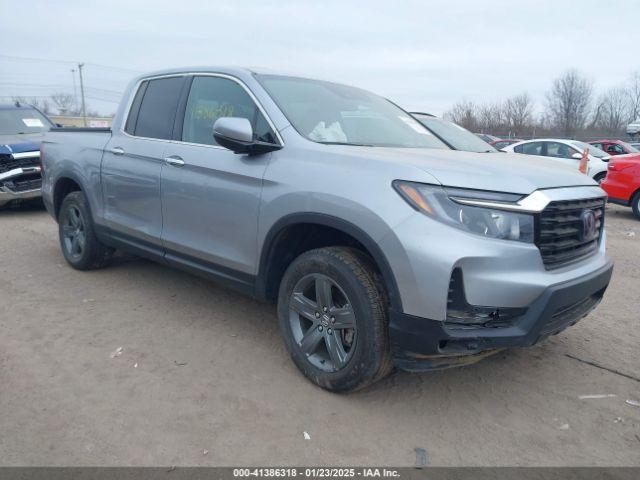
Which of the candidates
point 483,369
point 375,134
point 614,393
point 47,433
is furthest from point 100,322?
point 614,393

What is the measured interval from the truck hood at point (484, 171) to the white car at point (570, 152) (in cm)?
1111

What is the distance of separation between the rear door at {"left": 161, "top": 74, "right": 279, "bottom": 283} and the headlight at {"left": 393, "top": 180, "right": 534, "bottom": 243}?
1.13 m

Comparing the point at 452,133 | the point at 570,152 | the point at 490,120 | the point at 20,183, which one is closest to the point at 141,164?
the point at 452,133

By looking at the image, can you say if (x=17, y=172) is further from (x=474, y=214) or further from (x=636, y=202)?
(x=636, y=202)

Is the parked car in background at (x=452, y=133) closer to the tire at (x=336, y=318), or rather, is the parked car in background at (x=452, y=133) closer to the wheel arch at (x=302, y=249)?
the wheel arch at (x=302, y=249)


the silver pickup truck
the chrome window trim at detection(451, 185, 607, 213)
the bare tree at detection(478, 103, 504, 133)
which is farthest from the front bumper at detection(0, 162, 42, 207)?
the bare tree at detection(478, 103, 504, 133)

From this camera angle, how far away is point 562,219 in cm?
280

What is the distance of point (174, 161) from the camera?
Result: 12.9 feet

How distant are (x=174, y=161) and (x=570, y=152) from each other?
12.4 metres

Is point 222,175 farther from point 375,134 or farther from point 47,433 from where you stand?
point 47,433

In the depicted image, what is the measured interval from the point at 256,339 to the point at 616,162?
898 centimetres

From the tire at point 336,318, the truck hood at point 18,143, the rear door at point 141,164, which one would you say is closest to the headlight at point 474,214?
the tire at point 336,318

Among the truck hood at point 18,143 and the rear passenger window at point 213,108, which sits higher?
the rear passenger window at point 213,108

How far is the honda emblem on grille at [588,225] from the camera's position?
9.79 ft
